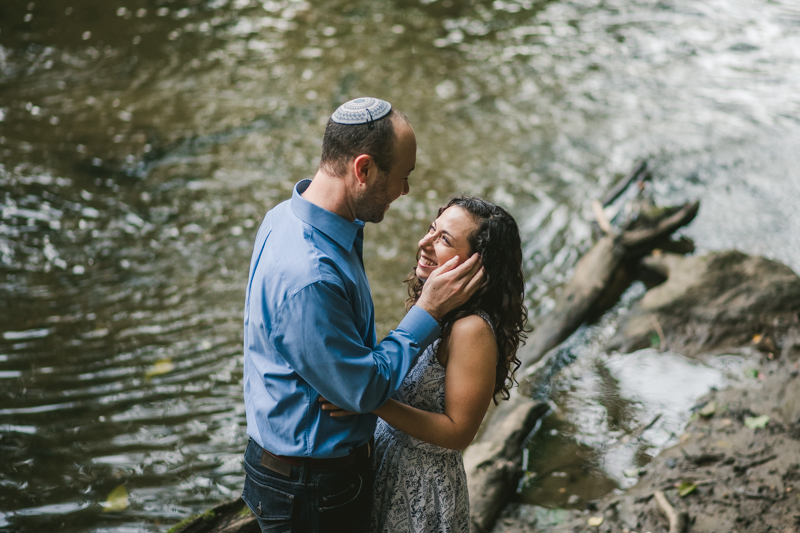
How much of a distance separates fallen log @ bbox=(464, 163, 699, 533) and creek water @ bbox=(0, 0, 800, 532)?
12.1 inches

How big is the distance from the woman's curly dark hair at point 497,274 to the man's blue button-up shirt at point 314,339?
34 centimetres

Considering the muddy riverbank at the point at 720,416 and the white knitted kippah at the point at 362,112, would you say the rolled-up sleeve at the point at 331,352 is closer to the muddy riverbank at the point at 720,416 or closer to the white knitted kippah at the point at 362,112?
the white knitted kippah at the point at 362,112

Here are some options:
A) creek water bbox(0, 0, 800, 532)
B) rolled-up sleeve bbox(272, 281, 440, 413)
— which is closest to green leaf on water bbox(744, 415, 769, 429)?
creek water bbox(0, 0, 800, 532)

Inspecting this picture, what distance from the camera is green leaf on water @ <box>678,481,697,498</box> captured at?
4016 millimetres

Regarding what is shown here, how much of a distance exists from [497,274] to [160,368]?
4040 mm

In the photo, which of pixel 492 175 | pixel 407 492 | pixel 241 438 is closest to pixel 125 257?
pixel 241 438

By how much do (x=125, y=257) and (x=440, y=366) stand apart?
5543 millimetres

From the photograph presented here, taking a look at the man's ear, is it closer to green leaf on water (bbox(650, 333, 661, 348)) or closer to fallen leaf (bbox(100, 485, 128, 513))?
fallen leaf (bbox(100, 485, 128, 513))

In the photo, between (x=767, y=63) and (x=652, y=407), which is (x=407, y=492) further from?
(x=767, y=63)

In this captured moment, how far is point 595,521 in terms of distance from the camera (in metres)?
4.01

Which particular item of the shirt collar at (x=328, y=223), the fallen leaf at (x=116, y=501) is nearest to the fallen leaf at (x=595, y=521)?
the shirt collar at (x=328, y=223)

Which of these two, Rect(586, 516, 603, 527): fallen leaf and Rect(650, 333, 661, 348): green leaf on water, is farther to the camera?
Rect(650, 333, 661, 348): green leaf on water

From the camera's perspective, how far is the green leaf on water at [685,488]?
4016 millimetres

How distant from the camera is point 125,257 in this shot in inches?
284
